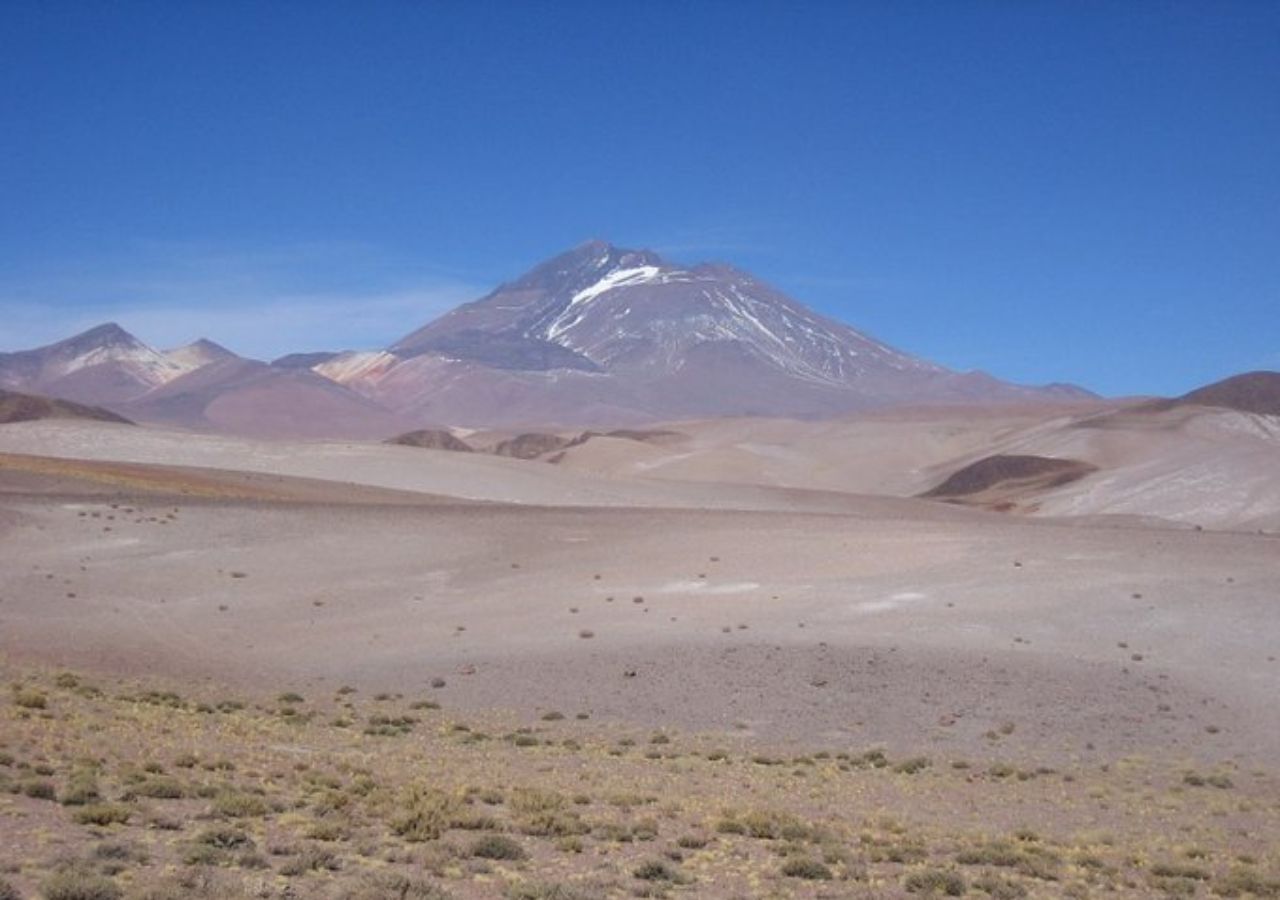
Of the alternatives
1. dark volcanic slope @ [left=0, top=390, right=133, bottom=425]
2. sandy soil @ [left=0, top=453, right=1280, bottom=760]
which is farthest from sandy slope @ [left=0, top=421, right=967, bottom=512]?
dark volcanic slope @ [left=0, top=390, right=133, bottom=425]

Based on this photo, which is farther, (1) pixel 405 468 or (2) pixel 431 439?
(2) pixel 431 439

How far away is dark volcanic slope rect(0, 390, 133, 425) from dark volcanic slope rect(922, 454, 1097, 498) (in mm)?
74820

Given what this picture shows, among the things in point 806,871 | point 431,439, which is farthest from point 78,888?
point 431,439

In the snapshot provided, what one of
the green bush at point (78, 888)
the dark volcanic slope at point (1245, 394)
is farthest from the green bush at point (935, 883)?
the dark volcanic slope at point (1245, 394)

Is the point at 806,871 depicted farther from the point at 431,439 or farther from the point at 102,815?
the point at 431,439

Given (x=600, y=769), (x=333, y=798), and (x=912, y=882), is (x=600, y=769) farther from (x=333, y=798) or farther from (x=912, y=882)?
(x=912, y=882)

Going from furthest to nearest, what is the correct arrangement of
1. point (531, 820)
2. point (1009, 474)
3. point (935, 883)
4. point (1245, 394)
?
point (1245, 394)
point (1009, 474)
point (531, 820)
point (935, 883)

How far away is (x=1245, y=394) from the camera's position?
139625mm

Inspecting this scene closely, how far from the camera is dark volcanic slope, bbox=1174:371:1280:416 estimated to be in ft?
443

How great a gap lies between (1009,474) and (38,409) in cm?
8991

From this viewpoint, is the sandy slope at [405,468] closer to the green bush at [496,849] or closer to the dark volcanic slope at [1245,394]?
the green bush at [496,849]

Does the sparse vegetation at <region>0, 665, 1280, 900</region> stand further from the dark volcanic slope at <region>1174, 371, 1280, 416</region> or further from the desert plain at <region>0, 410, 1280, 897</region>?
the dark volcanic slope at <region>1174, 371, 1280, 416</region>

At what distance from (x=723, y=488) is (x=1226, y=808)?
5512 centimetres

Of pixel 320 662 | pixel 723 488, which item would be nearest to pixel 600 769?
pixel 320 662
